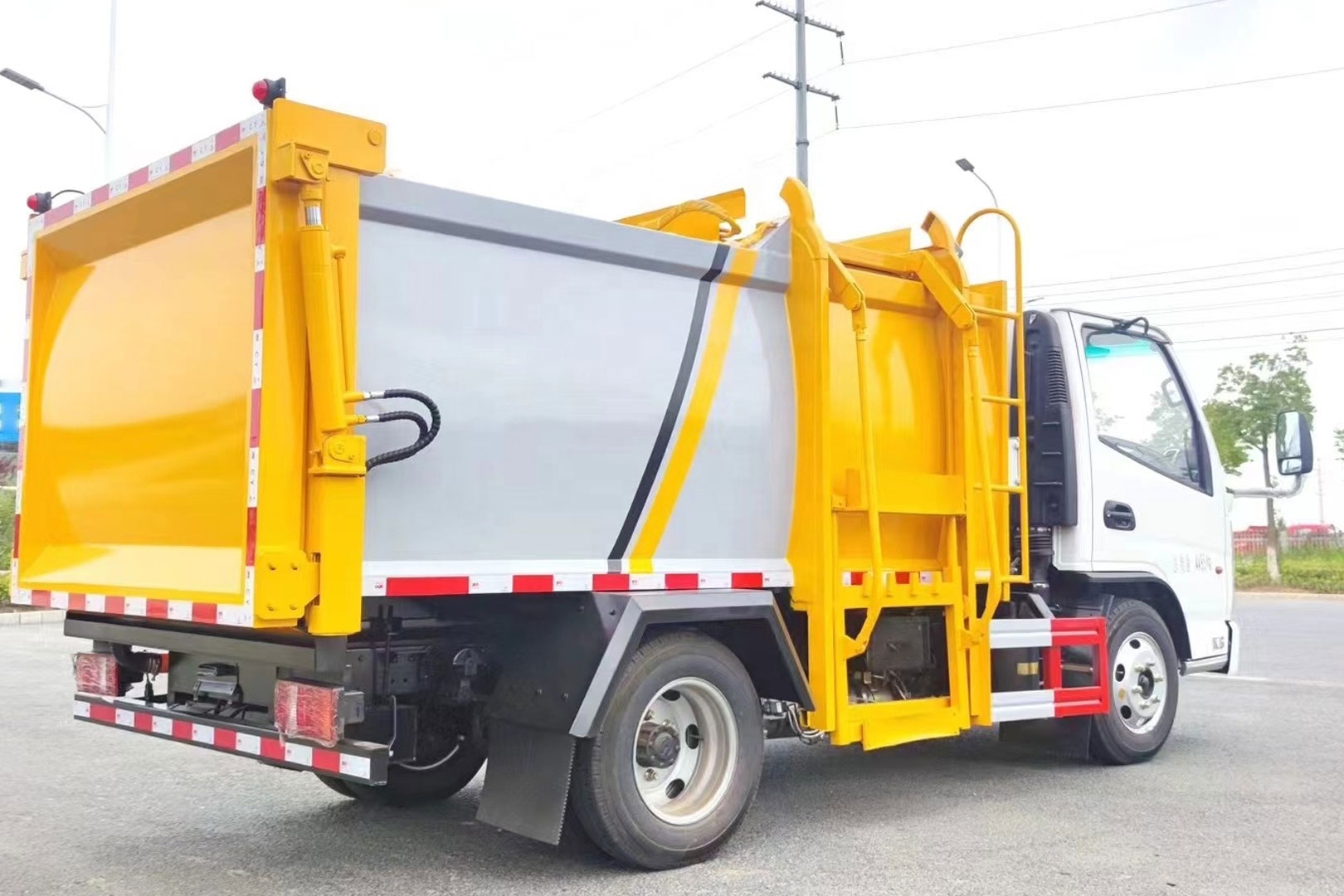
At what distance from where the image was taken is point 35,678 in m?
Answer: 11.1

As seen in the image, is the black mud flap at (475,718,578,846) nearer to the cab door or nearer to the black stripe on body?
the black stripe on body

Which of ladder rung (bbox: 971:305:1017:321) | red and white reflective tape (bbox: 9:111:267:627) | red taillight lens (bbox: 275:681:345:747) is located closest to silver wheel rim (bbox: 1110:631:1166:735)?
ladder rung (bbox: 971:305:1017:321)

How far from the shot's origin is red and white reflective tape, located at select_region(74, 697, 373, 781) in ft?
13.9

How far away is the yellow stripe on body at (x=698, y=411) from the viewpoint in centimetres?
502

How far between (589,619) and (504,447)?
740mm

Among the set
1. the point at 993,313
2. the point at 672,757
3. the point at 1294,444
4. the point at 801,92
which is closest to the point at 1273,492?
the point at 1294,444

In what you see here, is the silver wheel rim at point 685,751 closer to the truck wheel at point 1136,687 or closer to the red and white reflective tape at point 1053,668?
the red and white reflective tape at point 1053,668

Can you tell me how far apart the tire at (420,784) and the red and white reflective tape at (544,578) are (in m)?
1.49

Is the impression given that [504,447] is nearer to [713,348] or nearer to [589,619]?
[589,619]

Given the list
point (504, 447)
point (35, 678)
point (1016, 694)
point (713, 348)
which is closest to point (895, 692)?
point (1016, 694)

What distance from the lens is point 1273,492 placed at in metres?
7.91

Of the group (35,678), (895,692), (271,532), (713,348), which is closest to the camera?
(271,532)

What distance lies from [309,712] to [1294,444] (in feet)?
20.1

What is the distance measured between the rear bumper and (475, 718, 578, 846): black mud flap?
50cm
